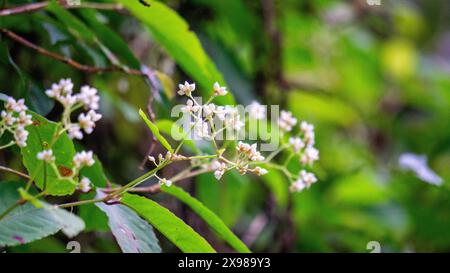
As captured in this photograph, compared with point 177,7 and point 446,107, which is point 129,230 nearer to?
point 177,7

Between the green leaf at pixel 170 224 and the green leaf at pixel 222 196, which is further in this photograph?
the green leaf at pixel 222 196

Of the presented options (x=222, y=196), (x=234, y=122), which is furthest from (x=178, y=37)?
(x=222, y=196)

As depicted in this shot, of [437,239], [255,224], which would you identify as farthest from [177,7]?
[437,239]

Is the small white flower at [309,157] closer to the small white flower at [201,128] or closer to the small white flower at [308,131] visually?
the small white flower at [308,131]

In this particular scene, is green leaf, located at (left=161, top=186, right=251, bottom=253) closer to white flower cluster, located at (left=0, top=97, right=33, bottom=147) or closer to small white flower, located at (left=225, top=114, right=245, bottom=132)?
small white flower, located at (left=225, top=114, right=245, bottom=132)

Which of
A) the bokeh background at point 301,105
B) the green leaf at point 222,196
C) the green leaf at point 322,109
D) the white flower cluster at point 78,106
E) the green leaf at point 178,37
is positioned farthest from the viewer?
the green leaf at point 322,109

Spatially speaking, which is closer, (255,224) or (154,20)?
(154,20)

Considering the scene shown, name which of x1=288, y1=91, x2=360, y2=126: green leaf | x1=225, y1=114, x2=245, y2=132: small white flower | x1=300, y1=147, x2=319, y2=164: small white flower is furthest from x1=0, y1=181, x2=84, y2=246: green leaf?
x1=288, y1=91, x2=360, y2=126: green leaf

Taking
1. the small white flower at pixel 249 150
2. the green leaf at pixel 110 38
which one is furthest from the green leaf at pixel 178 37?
the small white flower at pixel 249 150
